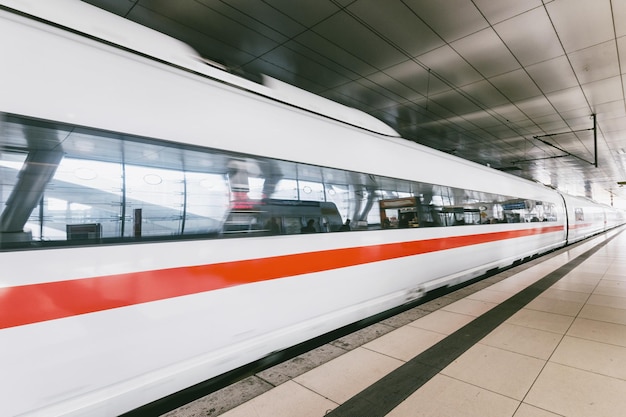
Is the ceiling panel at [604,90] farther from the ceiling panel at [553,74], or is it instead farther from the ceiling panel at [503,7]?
the ceiling panel at [503,7]

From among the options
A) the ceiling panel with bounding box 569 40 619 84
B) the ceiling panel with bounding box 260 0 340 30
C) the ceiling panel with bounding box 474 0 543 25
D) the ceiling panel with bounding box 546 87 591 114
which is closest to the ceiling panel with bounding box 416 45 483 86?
the ceiling panel with bounding box 474 0 543 25

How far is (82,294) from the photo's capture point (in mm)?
1730

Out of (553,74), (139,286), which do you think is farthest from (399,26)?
(139,286)

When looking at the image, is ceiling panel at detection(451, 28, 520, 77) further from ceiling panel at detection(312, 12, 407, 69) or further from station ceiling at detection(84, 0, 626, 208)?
ceiling panel at detection(312, 12, 407, 69)

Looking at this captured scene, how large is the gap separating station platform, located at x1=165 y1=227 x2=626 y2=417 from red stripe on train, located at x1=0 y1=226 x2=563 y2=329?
79cm

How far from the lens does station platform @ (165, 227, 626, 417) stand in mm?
2148

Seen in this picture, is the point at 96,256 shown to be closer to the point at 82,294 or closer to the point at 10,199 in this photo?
the point at 82,294

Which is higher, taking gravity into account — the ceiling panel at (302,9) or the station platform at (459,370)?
the ceiling panel at (302,9)

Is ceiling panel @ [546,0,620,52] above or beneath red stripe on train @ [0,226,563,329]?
above

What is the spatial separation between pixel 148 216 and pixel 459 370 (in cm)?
260

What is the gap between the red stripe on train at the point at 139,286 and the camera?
1.58 metres

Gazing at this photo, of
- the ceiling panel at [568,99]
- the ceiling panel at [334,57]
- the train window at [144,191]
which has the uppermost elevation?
the ceiling panel at [334,57]

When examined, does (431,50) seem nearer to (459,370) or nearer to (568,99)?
(568,99)

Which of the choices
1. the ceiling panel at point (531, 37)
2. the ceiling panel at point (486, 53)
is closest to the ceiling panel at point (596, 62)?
the ceiling panel at point (531, 37)
